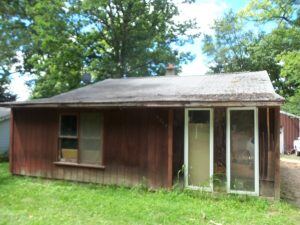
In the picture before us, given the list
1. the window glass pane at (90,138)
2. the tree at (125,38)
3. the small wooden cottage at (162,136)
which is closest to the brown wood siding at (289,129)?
the tree at (125,38)

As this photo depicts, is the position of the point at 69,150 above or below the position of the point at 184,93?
below

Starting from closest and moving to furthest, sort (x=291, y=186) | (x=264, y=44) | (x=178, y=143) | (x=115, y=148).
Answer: (x=178, y=143)
(x=115, y=148)
(x=291, y=186)
(x=264, y=44)

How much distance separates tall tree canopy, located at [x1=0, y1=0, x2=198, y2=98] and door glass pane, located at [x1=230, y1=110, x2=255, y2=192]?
15703 mm

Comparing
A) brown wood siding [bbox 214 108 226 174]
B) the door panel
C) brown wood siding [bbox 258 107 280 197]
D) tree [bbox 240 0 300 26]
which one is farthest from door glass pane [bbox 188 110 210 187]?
tree [bbox 240 0 300 26]

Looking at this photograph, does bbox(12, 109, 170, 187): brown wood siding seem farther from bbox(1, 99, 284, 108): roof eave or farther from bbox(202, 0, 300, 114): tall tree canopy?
bbox(202, 0, 300, 114): tall tree canopy

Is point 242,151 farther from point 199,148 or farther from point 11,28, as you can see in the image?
point 11,28

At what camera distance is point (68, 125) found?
1030 cm

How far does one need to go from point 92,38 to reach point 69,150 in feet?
49.9

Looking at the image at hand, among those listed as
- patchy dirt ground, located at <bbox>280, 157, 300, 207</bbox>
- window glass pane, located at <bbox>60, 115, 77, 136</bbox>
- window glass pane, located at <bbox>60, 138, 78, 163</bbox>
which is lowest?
patchy dirt ground, located at <bbox>280, 157, 300, 207</bbox>

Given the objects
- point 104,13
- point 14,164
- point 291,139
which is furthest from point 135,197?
point 291,139

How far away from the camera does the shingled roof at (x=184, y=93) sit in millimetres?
7725

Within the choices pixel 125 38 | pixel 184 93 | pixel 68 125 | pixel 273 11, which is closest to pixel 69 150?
pixel 68 125

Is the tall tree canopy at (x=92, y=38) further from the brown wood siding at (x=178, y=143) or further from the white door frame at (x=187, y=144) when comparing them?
the white door frame at (x=187, y=144)

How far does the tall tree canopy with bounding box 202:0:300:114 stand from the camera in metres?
19.8
